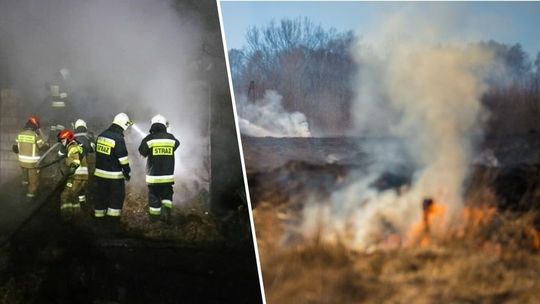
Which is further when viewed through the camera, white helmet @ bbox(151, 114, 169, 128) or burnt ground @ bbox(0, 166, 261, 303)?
white helmet @ bbox(151, 114, 169, 128)

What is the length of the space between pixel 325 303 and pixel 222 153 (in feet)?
3.90

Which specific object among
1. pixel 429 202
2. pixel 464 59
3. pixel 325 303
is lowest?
pixel 325 303

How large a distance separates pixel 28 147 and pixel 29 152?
3cm

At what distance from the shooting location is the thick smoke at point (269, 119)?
338 centimetres

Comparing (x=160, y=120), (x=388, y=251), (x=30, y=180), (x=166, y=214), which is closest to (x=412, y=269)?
(x=388, y=251)

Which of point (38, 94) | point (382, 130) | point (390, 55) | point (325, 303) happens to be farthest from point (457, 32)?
point (38, 94)

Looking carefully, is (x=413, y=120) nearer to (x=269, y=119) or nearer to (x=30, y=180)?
(x=269, y=119)

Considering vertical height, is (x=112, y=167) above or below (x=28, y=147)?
below

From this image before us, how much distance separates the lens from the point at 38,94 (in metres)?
3.33

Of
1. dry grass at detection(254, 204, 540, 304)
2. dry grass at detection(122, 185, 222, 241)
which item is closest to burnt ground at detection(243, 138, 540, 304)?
dry grass at detection(254, 204, 540, 304)

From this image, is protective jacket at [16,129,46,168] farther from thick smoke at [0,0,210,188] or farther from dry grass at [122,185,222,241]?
dry grass at [122,185,222,241]

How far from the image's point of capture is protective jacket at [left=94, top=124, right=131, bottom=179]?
3363mm

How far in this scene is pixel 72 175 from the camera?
334 centimetres

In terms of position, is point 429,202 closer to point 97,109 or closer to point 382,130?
point 382,130
